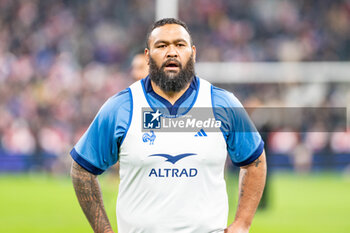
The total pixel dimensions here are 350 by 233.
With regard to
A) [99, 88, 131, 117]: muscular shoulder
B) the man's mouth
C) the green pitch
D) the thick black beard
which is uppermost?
the man's mouth

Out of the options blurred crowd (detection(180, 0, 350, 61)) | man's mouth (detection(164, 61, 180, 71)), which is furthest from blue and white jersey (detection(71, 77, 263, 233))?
blurred crowd (detection(180, 0, 350, 61))

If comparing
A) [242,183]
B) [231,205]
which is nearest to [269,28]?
[231,205]

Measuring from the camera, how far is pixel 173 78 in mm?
4469

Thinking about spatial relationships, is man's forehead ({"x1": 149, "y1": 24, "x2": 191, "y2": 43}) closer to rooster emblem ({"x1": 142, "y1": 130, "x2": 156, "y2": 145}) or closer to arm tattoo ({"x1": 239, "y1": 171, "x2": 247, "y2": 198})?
rooster emblem ({"x1": 142, "y1": 130, "x2": 156, "y2": 145})

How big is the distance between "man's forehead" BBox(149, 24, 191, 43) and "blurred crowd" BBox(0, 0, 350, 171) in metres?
15.5

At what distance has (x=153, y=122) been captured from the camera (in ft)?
14.5

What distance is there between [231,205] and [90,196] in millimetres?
9176

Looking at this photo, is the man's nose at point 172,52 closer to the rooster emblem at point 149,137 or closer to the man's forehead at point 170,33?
the man's forehead at point 170,33

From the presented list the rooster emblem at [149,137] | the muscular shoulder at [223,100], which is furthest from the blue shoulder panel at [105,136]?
the muscular shoulder at [223,100]

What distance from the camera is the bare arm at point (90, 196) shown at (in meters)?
4.46

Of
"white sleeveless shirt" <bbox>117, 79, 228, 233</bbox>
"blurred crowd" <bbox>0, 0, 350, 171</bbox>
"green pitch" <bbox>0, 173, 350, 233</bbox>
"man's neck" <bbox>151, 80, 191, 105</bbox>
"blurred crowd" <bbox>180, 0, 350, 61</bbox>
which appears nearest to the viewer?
"white sleeveless shirt" <bbox>117, 79, 228, 233</bbox>

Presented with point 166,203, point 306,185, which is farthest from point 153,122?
point 306,185

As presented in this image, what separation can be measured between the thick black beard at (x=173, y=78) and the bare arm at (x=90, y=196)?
2.31 ft

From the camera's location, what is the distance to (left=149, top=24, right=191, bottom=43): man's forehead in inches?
177
